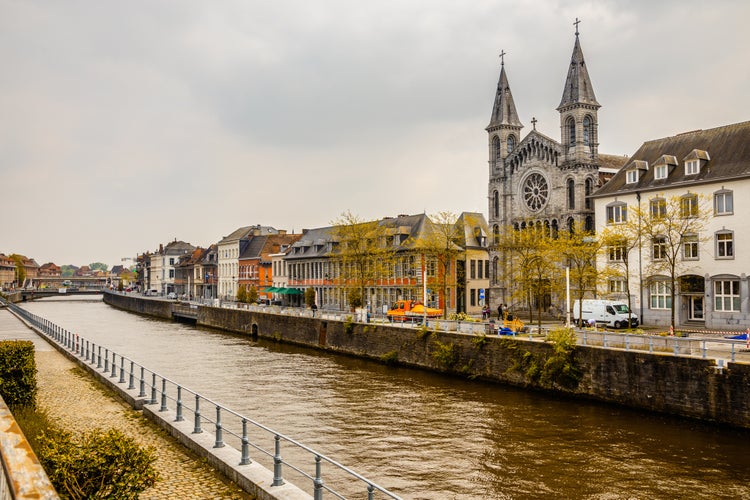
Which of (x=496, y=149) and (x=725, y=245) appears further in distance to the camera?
(x=496, y=149)

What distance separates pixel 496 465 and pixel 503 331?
15.4 meters

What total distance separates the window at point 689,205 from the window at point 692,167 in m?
2.10

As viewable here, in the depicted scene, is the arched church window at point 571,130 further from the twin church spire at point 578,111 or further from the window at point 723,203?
the window at point 723,203

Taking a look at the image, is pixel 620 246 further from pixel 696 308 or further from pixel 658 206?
pixel 696 308

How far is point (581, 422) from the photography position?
22.9 meters

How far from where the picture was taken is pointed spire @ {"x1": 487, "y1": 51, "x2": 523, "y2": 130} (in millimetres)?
67625

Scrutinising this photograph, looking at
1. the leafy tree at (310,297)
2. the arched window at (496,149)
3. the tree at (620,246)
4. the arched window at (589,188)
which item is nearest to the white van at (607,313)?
the tree at (620,246)

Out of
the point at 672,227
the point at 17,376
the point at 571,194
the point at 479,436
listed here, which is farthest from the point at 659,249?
the point at 17,376

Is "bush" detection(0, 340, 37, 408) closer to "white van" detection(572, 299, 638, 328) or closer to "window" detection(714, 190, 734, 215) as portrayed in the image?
"white van" detection(572, 299, 638, 328)

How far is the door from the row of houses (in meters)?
16.6

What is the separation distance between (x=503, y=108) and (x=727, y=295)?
3422 cm

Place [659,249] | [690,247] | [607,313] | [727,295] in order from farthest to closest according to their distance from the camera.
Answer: [659,249] → [690,247] → [607,313] → [727,295]

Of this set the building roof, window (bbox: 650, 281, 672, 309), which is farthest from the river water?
the building roof

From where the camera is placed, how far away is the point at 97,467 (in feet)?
29.4
